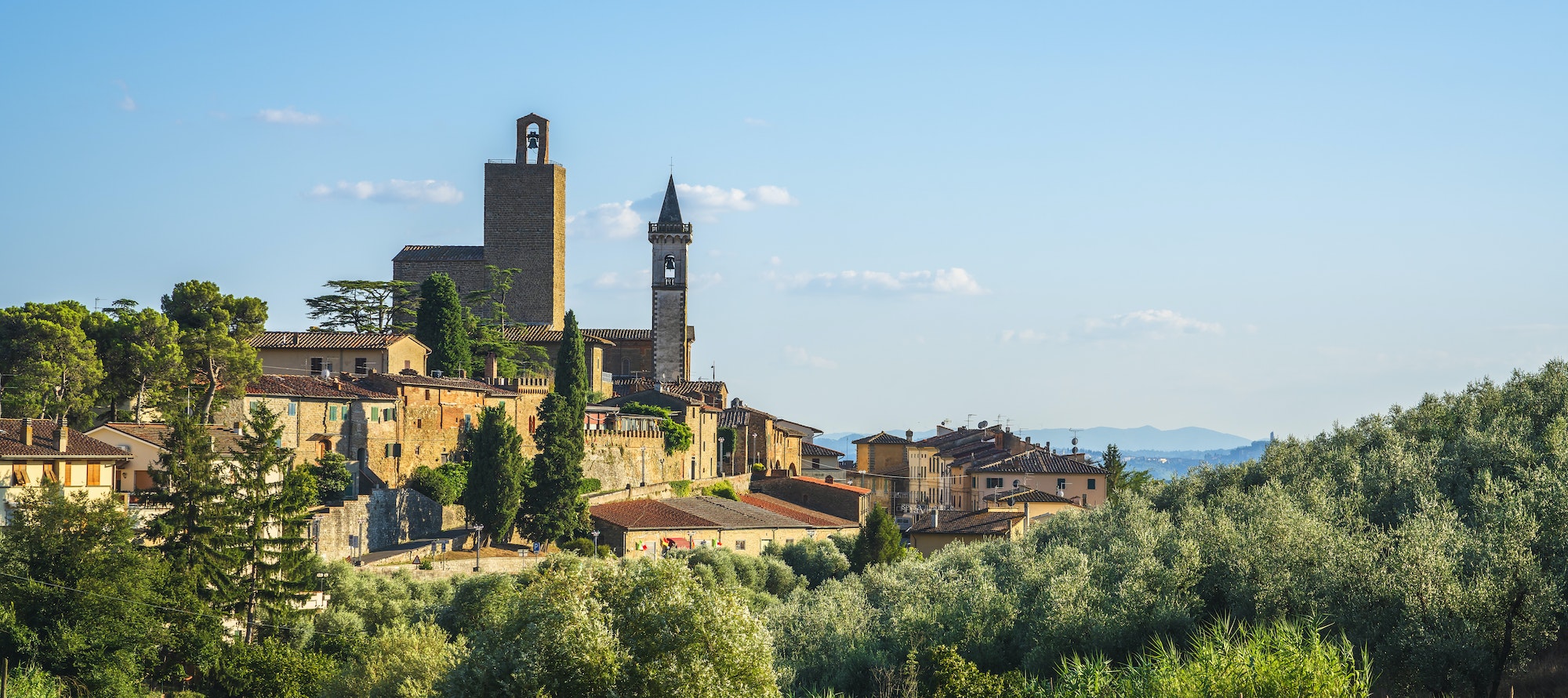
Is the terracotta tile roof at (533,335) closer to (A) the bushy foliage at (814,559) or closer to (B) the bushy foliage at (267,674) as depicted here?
(A) the bushy foliage at (814,559)

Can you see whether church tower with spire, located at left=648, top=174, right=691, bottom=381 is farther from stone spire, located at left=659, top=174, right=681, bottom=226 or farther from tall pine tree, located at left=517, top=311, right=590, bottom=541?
tall pine tree, located at left=517, top=311, right=590, bottom=541

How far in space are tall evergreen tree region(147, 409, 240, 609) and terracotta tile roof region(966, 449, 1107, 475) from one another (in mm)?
42335

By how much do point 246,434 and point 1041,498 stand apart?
35.2m

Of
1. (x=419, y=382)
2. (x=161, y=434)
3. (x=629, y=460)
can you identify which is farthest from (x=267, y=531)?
(x=629, y=460)

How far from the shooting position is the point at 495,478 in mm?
48094

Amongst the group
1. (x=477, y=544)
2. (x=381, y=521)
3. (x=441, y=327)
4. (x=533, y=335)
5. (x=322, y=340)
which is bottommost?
(x=477, y=544)

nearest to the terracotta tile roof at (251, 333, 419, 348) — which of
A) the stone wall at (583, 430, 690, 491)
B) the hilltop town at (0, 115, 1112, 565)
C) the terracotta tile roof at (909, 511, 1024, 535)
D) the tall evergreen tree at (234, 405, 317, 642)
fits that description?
the hilltop town at (0, 115, 1112, 565)

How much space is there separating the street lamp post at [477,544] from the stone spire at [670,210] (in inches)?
1754

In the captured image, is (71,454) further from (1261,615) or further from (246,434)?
(1261,615)

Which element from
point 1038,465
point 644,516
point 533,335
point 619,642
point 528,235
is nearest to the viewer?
point 619,642

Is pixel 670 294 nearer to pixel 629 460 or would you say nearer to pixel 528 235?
pixel 528 235

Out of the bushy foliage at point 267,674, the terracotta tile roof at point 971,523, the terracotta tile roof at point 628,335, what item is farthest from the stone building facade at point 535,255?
the bushy foliage at point 267,674

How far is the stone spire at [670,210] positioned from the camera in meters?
90.6

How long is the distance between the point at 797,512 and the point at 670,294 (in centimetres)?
2620
